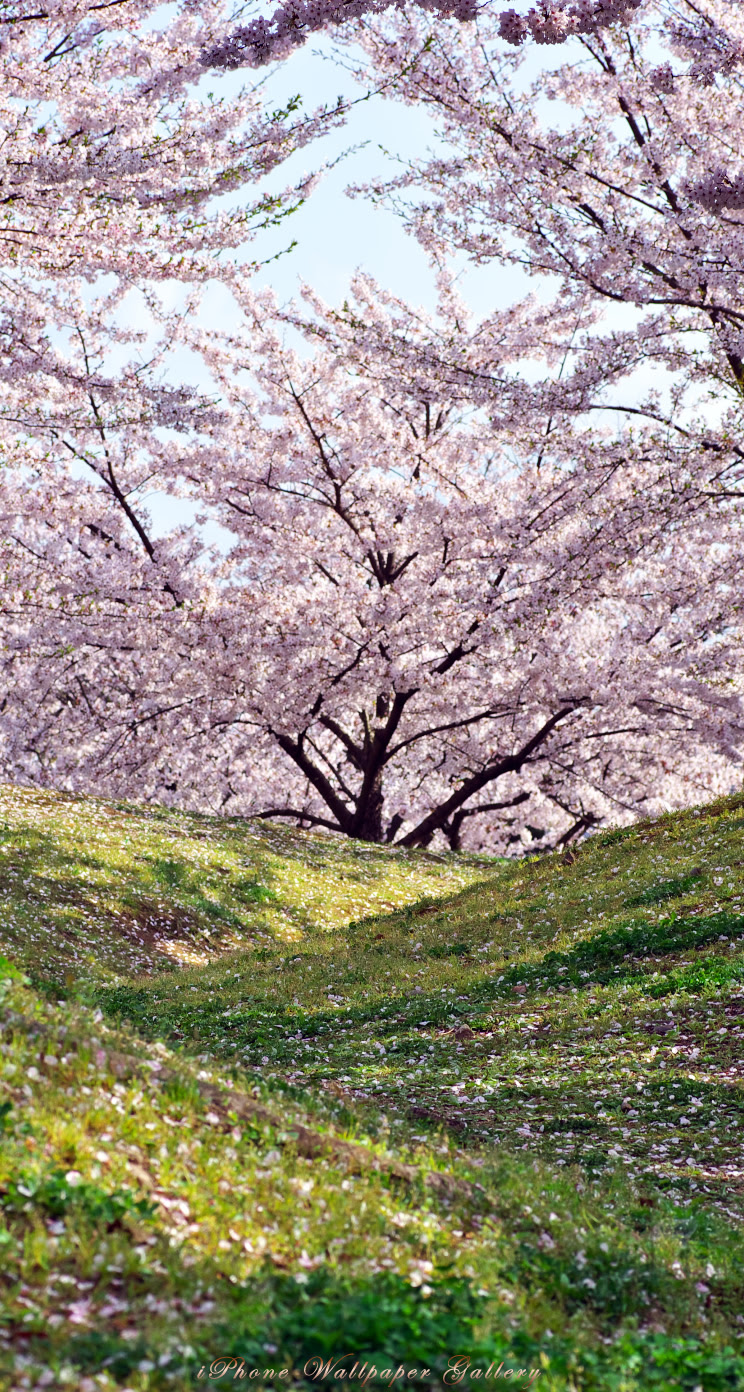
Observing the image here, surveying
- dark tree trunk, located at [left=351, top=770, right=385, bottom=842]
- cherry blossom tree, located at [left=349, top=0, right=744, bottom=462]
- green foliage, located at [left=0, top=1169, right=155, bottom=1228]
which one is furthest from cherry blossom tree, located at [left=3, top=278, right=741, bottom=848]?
green foliage, located at [left=0, top=1169, right=155, bottom=1228]

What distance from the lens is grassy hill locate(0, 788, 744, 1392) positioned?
184 inches

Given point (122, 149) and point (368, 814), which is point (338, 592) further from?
point (122, 149)

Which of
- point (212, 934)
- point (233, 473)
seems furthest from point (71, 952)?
point (233, 473)

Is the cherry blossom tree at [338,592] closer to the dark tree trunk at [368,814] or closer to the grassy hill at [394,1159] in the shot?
the dark tree trunk at [368,814]

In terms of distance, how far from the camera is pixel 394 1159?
6844 mm

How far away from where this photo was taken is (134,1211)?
17.4ft

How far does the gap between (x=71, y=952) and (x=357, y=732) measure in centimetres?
2605

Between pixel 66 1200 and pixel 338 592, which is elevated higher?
pixel 338 592

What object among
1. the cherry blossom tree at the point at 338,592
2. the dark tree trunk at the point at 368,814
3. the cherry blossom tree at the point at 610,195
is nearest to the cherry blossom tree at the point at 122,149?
the cherry blossom tree at the point at 610,195

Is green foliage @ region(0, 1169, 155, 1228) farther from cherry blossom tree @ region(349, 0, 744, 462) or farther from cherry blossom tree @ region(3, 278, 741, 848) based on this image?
cherry blossom tree @ region(3, 278, 741, 848)

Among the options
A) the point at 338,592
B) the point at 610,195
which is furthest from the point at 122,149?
the point at 338,592

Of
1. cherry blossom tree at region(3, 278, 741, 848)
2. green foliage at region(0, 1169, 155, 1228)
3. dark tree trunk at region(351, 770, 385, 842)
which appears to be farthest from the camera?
dark tree trunk at region(351, 770, 385, 842)

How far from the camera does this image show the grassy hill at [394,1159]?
468 centimetres

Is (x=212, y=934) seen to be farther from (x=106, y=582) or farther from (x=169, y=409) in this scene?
(x=106, y=582)
